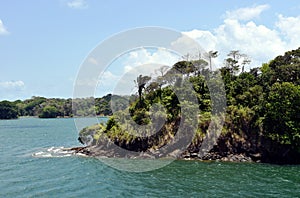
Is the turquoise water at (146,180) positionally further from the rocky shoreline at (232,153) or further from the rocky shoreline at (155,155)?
the rocky shoreline at (232,153)

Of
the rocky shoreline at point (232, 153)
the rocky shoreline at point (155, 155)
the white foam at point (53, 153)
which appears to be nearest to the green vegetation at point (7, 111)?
the white foam at point (53, 153)

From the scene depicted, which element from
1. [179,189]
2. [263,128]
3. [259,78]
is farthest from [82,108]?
[259,78]

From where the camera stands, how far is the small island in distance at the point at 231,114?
35.1m

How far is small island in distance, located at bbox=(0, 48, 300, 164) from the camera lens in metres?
35.1

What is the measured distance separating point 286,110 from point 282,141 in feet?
11.7

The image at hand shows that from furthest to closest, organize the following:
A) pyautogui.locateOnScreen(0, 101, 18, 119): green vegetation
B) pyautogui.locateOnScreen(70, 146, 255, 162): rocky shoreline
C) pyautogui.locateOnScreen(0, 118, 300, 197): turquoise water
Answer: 1. pyautogui.locateOnScreen(0, 101, 18, 119): green vegetation
2. pyautogui.locateOnScreen(70, 146, 255, 162): rocky shoreline
3. pyautogui.locateOnScreen(0, 118, 300, 197): turquoise water

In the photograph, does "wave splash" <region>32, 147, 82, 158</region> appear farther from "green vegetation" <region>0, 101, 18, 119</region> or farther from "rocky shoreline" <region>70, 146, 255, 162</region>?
"green vegetation" <region>0, 101, 18, 119</region>

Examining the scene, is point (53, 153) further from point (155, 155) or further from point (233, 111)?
point (233, 111)

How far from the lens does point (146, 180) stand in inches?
1113

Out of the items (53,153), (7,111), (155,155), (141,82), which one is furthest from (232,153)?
(7,111)

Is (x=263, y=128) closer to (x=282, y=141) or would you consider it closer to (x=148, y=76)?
(x=282, y=141)

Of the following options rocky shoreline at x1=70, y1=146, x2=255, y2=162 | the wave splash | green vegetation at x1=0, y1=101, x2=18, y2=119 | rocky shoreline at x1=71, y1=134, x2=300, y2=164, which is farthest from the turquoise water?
green vegetation at x1=0, y1=101, x2=18, y2=119

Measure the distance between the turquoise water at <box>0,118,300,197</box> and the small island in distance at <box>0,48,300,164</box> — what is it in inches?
122

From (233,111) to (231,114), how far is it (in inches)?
19.5
